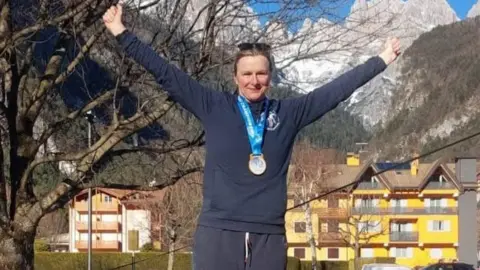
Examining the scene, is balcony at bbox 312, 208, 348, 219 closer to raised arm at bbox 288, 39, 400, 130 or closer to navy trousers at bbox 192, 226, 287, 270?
raised arm at bbox 288, 39, 400, 130

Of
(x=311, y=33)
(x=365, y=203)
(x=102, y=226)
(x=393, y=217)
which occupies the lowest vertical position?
(x=102, y=226)

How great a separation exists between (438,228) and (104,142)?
49.3 m

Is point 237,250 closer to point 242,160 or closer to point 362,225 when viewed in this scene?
point 242,160

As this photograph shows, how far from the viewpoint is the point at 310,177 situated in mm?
50562

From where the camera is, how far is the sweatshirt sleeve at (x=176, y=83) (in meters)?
3.33

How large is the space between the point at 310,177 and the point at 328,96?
47.3 metres

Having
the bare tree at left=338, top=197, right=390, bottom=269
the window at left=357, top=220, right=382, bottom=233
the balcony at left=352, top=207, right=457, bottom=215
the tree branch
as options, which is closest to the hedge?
the bare tree at left=338, top=197, right=390, bottom=269

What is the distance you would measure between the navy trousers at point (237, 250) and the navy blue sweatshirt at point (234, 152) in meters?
0.03

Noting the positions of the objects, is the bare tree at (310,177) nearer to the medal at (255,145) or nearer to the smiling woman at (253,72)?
the smiling woman at (253,72)

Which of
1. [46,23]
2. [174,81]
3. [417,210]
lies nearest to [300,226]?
[417,210]

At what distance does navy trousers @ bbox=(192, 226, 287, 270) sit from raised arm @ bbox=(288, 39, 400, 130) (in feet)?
1.60

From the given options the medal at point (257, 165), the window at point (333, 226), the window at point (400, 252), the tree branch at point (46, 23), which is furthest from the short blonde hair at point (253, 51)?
the window at point (400, 252)

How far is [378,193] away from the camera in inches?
2223

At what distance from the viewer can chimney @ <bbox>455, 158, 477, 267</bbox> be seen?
5097cm
